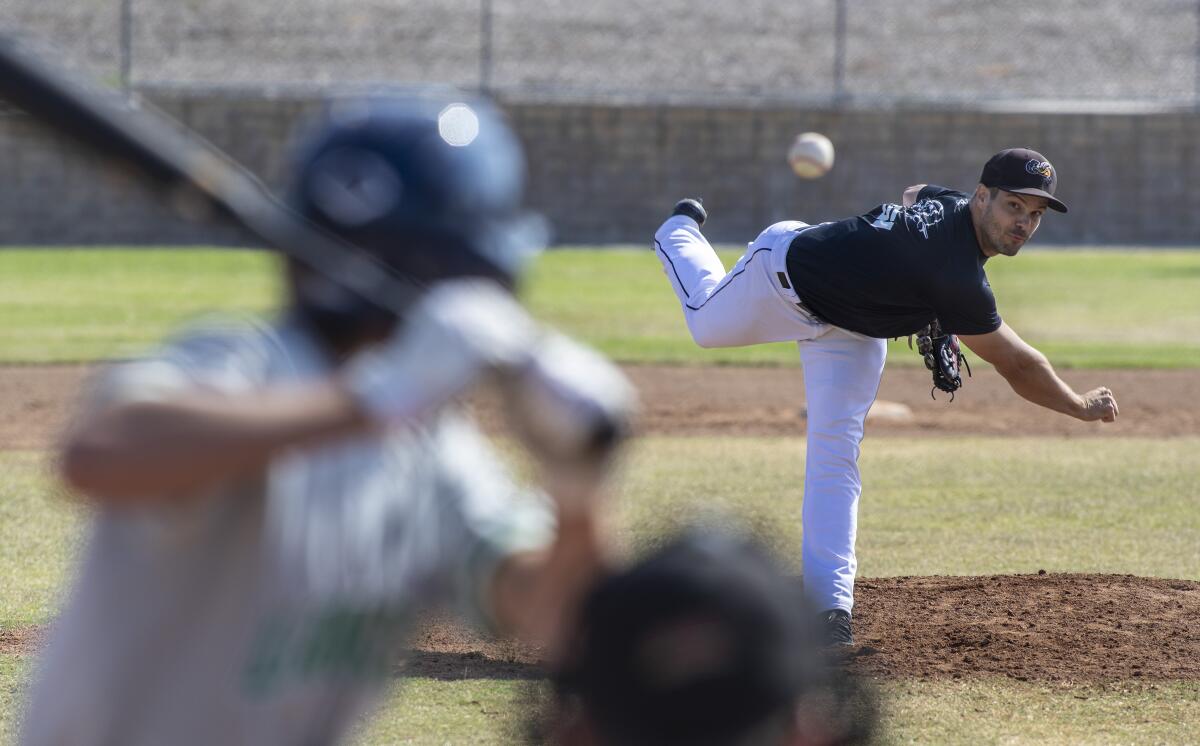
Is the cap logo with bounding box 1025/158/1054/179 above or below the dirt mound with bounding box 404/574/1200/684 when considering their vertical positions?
above

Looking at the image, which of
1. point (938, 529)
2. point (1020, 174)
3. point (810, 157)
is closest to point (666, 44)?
point (810, 157)

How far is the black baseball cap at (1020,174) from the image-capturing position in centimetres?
596

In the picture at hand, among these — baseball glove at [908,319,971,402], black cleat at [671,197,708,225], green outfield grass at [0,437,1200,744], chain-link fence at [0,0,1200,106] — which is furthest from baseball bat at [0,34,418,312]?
chain-link fence at [0,0,1200,106]

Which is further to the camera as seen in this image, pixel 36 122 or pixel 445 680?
pixel 445 680

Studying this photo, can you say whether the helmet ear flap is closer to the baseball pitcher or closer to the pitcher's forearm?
the baseball pitcher

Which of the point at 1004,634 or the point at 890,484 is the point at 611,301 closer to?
the point at 890,484

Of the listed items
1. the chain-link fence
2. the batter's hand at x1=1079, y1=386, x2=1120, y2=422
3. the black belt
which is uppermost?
the chain-link fence

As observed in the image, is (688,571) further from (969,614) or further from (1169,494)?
(1169,494)

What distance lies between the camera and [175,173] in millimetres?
1920

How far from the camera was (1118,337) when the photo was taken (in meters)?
17.8

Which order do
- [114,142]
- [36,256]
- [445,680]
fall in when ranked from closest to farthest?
[114,142], [445,680], [36,256]

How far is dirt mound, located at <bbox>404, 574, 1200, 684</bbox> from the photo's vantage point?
18.7 feet

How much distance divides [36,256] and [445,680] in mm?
19763

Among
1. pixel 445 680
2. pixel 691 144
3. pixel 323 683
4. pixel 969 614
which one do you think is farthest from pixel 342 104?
pixel 691 144
